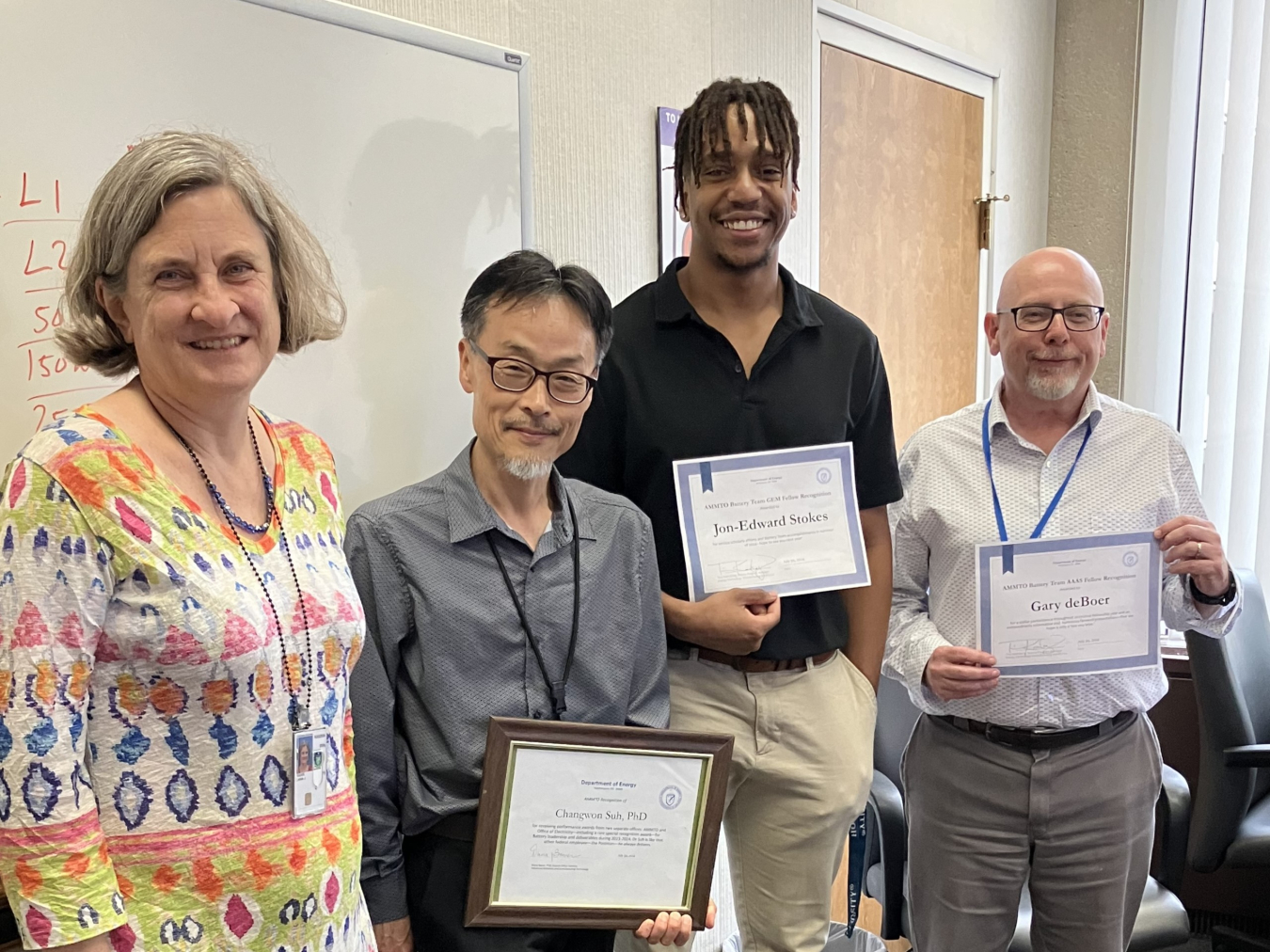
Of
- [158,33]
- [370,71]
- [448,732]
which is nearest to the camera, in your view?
[448,732]

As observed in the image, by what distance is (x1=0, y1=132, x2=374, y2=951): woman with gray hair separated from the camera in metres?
0.84

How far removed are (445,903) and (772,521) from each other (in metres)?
0.70

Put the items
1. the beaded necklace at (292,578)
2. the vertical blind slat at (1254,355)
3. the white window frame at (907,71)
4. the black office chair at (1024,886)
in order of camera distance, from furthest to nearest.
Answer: the vertical blind slat at (1254,355) < the white window frame at (907,71) < the black office chair at (1024,886) < the beaded necklace at (292,578)

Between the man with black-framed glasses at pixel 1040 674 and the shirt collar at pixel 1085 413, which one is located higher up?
the shirt collar at pixel 1085 413

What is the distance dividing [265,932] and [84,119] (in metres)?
0.98

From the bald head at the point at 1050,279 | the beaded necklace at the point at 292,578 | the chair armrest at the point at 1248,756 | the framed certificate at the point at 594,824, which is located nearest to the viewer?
the beaded necklace at the point at 292,578

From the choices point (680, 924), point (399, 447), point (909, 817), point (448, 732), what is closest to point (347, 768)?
point (448, 732)

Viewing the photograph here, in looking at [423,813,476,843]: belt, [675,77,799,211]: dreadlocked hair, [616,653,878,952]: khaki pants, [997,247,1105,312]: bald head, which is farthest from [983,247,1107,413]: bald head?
[423,813,476,843]: belt

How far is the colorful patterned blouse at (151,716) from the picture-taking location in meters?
0.84

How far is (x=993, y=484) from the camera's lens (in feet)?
5.83

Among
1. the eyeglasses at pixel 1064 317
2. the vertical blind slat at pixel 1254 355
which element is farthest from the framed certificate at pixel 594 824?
the vertical blind slat at pixel 1254 355

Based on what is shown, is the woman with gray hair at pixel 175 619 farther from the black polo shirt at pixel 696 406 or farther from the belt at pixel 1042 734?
the belt at pixel 1042 734

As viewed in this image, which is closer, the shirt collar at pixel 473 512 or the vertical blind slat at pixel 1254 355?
the shirt collar at pixel 473 512

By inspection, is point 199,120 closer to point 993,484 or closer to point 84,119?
point 84,119
